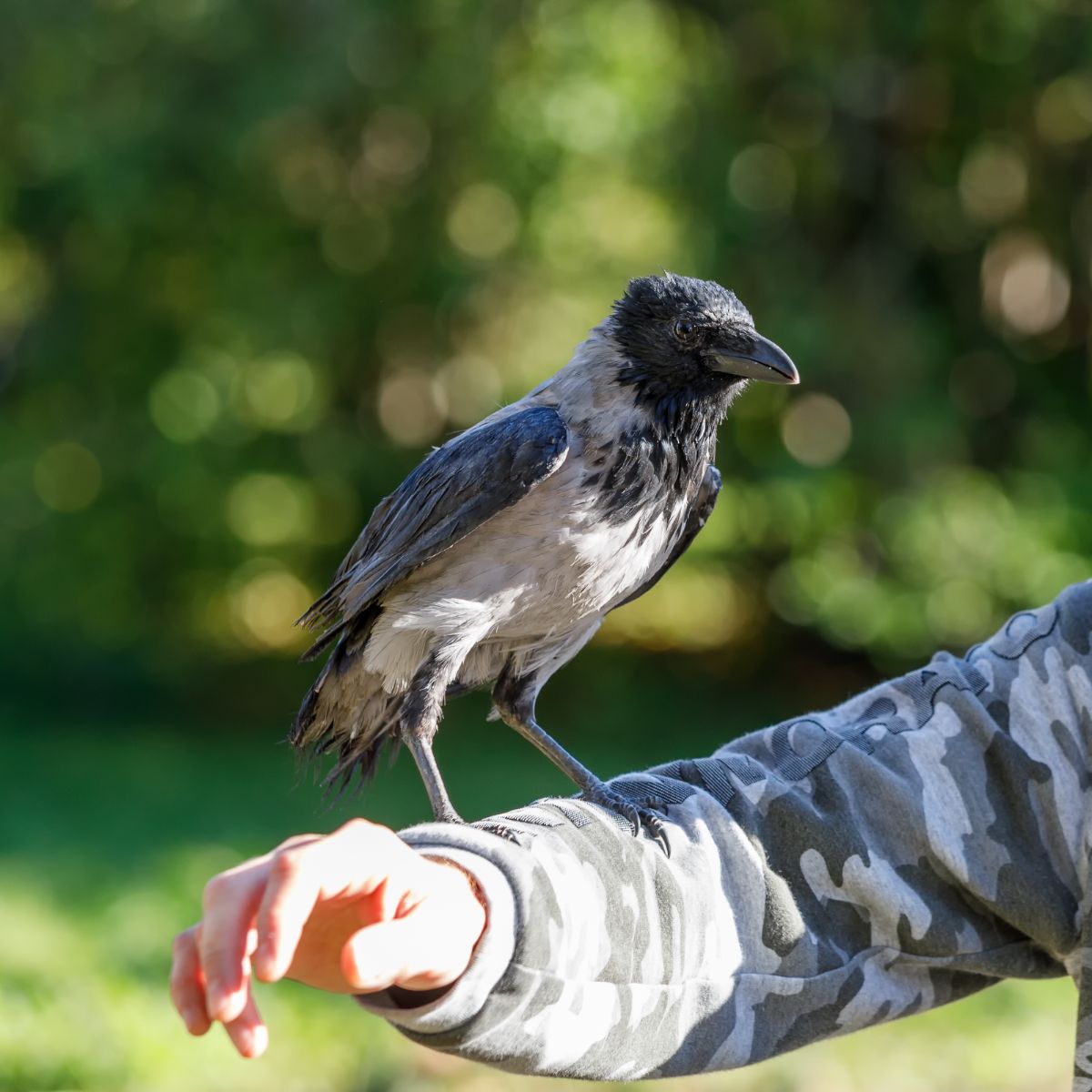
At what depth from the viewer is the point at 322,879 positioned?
1.44 metres

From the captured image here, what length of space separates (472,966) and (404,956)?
0.51ft

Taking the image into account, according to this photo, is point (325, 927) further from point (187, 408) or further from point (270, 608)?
point (270, 608)

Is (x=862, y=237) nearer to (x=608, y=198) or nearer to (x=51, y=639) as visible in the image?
(x=608, y=198)

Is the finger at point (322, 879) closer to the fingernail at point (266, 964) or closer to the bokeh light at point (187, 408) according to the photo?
the fingernail at point (266, 964)

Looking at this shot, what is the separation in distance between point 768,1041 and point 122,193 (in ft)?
24.8

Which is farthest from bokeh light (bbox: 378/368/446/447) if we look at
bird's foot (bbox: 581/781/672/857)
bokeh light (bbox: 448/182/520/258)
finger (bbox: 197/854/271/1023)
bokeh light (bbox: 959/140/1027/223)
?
finger (bbox: 197/854/271/1023)

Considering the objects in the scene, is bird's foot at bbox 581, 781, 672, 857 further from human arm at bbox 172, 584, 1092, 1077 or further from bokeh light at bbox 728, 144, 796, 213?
bokeh light at bbox 728, 144, 796, 213

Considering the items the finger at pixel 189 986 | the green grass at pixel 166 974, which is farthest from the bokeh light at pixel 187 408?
the finger at pixel 189 986

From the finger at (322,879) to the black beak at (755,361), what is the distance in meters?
1.40

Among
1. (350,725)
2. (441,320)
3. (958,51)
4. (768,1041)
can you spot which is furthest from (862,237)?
(768,1041)

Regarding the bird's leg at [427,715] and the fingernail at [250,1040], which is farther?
the bird's leg at [427,715]

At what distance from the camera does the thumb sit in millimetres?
1486

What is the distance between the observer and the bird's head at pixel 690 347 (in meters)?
2.77

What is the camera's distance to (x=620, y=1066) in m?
1.90
